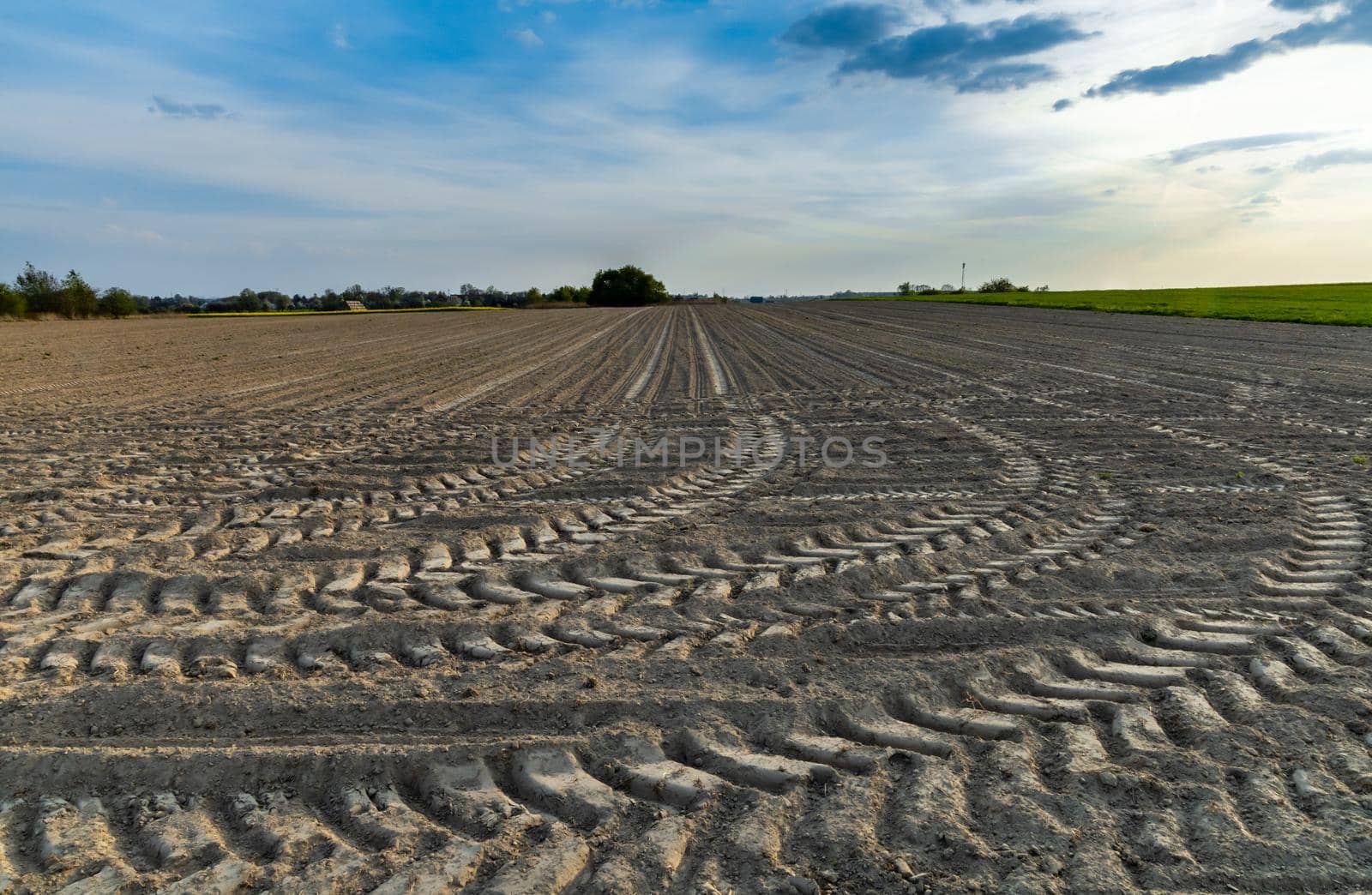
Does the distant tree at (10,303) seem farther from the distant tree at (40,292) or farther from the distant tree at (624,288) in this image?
the distant tree at (624,288)

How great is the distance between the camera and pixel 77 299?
52.0 metres

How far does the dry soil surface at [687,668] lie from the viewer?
229cm

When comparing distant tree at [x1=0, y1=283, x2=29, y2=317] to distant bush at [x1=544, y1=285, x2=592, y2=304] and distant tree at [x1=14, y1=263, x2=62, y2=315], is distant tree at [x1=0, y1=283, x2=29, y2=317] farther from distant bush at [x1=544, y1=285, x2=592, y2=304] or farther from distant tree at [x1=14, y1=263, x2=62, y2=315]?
distant bush at [x1=544, y1=285, x2=592, y2=304]

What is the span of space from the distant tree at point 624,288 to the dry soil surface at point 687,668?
97157mm

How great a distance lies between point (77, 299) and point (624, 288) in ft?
202

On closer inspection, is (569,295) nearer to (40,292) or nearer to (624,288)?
(624,288)

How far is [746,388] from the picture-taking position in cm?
1286

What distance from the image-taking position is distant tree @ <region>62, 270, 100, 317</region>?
51.1 metres

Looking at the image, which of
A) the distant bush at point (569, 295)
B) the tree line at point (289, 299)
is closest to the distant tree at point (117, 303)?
the tree line at point (289, 299)

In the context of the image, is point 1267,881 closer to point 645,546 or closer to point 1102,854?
point 1102,854

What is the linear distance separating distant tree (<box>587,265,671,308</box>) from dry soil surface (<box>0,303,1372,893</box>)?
97157 mm

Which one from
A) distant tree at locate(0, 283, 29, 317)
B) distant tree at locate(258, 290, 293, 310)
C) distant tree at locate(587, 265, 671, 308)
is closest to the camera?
distant tree at locate(0, 283, 29, 317)

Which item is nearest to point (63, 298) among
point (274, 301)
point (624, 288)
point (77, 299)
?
point (77, 299)

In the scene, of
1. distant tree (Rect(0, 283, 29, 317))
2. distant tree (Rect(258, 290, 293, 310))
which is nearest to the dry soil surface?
distant tree (Rect(0, 283, 29, 317))
